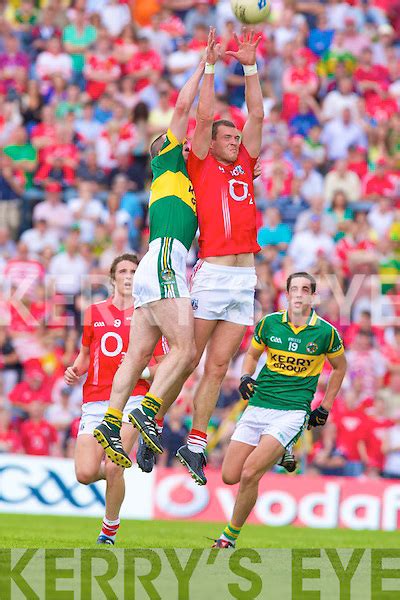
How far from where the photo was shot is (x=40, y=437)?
19.6 m

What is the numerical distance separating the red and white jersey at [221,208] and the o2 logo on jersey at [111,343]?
1.59 metres

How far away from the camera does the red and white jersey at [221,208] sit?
456 inches

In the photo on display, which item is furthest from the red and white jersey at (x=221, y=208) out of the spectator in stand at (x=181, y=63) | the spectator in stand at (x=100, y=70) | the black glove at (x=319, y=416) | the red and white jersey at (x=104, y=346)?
the spectator in stand at (x=100, y=70)

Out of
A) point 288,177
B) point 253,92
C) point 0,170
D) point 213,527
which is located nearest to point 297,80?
point 288,177

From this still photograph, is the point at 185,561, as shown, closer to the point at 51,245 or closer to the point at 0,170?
the point at 51,245

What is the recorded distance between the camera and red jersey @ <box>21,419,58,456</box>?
1956cm

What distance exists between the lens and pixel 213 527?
17.6 metres

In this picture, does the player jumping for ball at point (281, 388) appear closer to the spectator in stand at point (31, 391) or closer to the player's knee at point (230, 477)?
the player's knee at point (230, 477)

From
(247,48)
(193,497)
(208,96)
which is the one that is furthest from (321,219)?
(208,96)

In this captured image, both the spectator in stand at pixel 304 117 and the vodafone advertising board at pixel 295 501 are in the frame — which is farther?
the spectator in stand at pixel 304 117

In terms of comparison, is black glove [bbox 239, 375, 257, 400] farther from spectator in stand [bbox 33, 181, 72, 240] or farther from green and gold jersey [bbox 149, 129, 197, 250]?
spectator in stand [bbox 33, 181, 72, 240]

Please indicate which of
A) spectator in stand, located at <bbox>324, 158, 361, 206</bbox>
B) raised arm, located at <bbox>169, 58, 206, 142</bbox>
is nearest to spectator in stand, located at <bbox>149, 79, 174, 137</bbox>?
spectator in stand, located at <bbox>324, 158, 361, 206</bbox>

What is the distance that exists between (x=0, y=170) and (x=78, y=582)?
1393 centimetres

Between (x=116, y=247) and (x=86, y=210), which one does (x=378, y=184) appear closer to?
(x=116, y=247)
